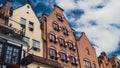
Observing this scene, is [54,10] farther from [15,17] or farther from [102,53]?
[102,53]

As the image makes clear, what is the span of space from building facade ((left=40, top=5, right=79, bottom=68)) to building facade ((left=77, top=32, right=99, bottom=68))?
151 cm

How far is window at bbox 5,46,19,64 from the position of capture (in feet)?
72.5

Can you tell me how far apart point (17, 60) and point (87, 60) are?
65.5 feet

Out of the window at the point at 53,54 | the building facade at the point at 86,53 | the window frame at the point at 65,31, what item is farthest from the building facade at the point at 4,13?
the building facade at the point at 86,53

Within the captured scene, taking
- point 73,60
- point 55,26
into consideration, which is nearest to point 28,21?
point 55,26

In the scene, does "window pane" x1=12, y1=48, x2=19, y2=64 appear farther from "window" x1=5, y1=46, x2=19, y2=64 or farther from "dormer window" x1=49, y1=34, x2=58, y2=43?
"dormer window" x1=49, y1=34, x2=58, y2=43

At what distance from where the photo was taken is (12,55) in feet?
74.4

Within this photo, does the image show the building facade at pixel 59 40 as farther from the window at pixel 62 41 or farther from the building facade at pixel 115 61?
the building facade at pixel 115 61

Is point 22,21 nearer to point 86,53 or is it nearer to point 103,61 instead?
point 86,53

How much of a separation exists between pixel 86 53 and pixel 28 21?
14801mm

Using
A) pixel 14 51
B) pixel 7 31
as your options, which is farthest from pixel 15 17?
pixel 14 51

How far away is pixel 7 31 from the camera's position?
25.0 m

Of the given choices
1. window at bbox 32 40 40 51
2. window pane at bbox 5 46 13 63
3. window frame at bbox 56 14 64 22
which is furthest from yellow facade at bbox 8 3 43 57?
window frame at bbox 56 14 64 22

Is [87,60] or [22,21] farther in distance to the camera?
[87,60]
